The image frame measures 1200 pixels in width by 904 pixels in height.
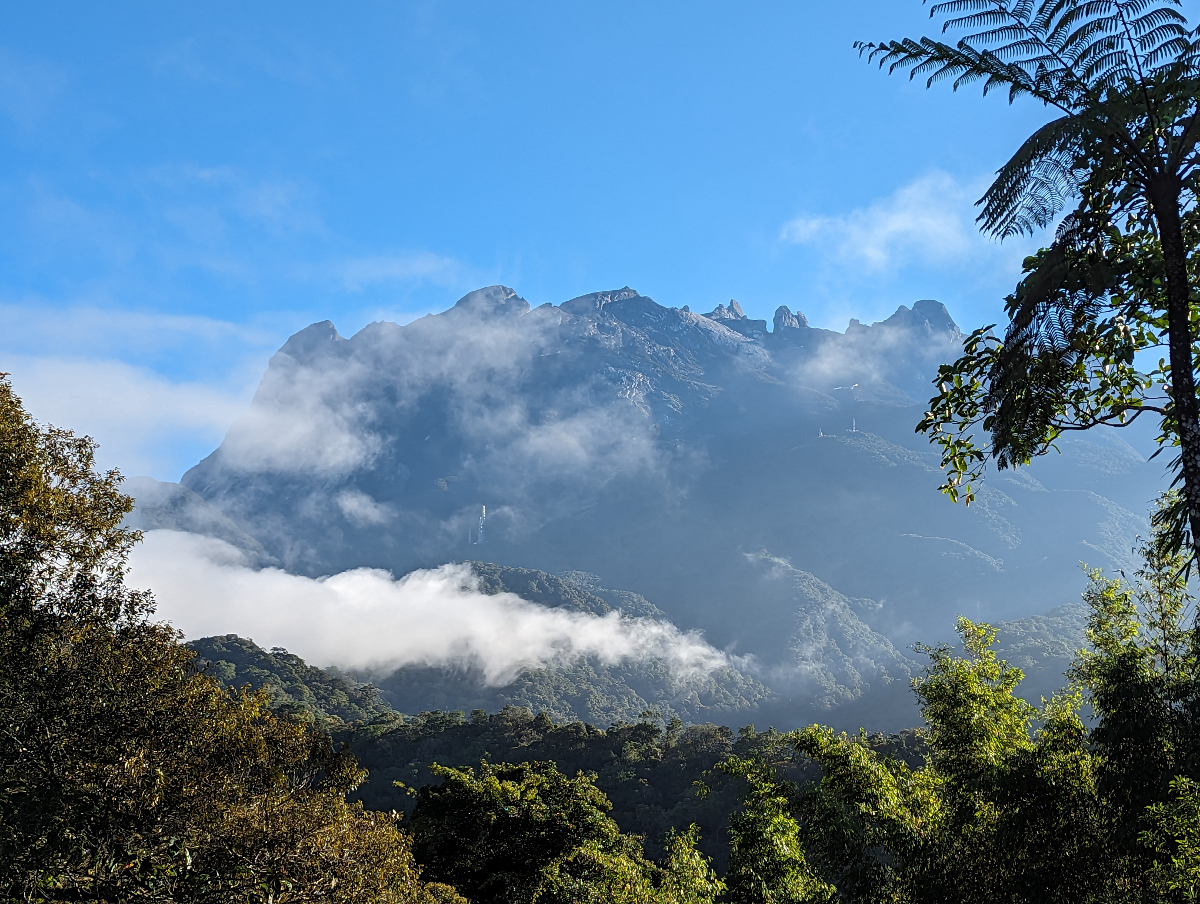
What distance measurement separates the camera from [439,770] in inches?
663

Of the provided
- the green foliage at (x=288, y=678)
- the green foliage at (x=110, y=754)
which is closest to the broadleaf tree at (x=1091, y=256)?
the green foliage at (x=110, y=754)

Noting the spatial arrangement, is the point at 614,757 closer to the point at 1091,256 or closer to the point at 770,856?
the point at 770,856

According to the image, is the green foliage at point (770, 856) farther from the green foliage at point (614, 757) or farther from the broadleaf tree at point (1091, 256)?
the green foliage at point (614, 757)

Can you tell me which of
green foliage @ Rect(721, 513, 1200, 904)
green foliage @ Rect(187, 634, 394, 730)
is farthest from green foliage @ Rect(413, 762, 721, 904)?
green foliage @ Rect(187, 634, 394, 730)

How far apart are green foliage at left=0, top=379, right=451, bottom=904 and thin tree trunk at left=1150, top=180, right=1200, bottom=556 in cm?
658

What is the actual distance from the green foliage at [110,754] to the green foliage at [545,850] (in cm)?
437

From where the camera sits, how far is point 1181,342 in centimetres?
399

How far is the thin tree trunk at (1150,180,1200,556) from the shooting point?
3.93m

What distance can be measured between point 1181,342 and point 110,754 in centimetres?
949

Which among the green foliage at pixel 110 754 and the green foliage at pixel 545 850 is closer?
the green foliage at pixel 110 754

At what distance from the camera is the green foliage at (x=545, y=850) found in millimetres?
10805

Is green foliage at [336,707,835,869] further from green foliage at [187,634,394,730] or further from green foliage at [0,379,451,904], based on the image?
green foliage at [0,379,451,904]

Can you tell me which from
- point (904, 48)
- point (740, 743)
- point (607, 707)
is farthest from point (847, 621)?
point (904, 48)

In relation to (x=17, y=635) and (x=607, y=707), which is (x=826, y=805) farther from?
(x=607, y=707)
